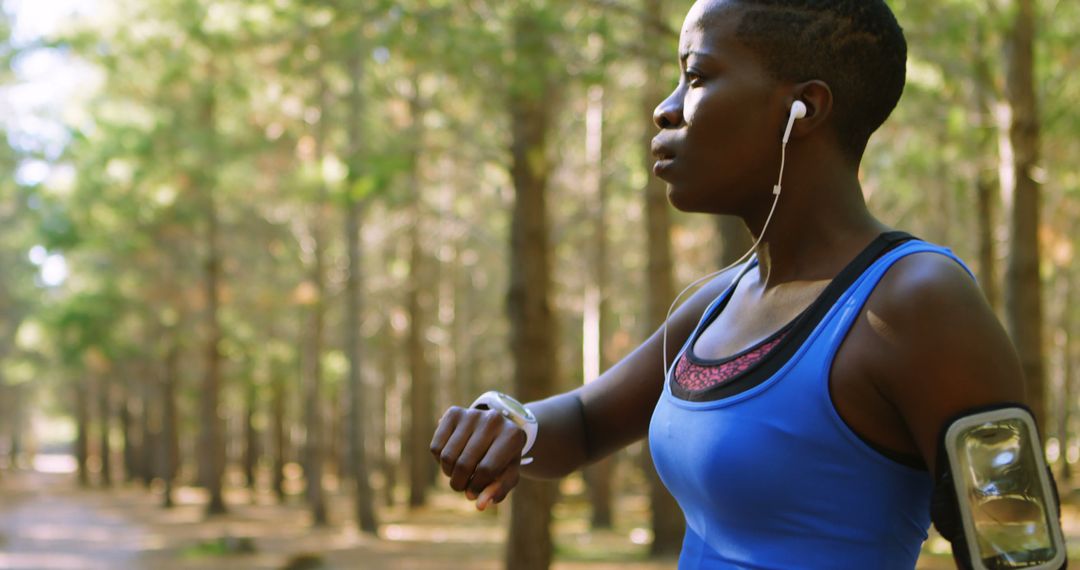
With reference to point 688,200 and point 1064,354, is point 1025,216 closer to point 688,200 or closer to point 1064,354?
point 688,200

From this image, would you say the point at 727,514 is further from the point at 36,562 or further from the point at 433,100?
the point at 433,100

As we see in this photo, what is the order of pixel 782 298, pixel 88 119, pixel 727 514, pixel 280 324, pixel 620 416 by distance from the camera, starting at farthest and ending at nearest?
pixel 280 324 → pixel 88 119 → pixel 620 416 → pixel 782 298 → pixel 727 514

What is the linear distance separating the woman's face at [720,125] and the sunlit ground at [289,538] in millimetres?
12439

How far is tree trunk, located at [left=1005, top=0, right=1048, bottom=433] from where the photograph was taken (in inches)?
421

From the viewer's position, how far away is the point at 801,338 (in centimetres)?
170

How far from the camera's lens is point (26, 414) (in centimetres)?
8562

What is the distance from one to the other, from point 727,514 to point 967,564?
0.35m

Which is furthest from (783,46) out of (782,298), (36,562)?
(36,562)

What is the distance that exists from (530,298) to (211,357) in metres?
19.1

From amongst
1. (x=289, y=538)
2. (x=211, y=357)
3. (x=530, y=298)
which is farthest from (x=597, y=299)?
(x=211, y=357)

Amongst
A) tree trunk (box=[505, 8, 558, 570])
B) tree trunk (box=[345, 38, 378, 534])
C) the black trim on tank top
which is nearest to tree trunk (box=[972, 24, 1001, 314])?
tree trunk (box=[505, 8, 558, 570])

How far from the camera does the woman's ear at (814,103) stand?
1.78 m

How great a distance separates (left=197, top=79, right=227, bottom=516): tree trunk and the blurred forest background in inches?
3.3

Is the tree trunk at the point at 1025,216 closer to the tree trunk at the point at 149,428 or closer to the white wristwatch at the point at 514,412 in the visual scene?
the white wristwatch at the point at 514,412
